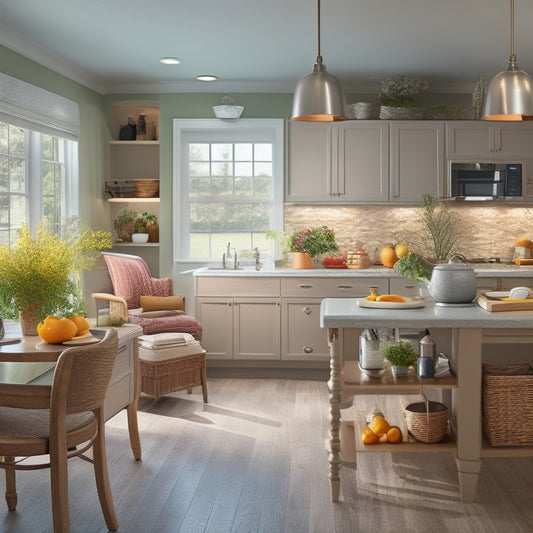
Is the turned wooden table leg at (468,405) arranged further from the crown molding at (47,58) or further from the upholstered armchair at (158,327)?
the crown molding at (47,58)

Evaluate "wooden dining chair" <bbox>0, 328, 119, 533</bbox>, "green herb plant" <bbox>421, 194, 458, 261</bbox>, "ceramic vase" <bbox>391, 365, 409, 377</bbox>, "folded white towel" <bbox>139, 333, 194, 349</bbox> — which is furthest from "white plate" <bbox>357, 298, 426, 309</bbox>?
"green herb plant" <bbox>421, 194, 458, 261</bbox>

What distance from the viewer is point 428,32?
16.7 feet

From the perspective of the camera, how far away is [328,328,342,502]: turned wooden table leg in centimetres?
351

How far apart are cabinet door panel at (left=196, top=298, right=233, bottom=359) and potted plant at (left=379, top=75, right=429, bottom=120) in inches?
87.4

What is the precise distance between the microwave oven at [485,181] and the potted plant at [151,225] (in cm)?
275

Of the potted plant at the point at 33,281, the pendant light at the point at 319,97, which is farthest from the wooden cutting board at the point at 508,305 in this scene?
the potted plant at the point at 33,281

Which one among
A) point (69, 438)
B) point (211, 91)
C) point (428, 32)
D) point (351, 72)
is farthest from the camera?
point (211, 91)

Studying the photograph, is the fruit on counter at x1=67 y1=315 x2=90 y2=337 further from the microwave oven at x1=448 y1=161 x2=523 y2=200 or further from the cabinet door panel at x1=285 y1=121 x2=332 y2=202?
the microwave oven at x1=448 y1=161 x2=523 y2=200

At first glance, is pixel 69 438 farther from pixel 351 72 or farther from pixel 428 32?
pixel 351 72

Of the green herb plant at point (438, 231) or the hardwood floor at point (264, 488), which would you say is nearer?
the hardwood floor at point (264, 488)

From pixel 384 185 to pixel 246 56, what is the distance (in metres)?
1.75

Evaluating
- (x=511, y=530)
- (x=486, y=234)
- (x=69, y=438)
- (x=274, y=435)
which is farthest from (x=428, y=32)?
(x=69, y=438)

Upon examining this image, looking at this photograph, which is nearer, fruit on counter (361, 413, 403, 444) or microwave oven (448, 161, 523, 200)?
fruit on counter (361, 413, 403, 444)

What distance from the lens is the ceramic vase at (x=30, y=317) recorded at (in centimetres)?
361
